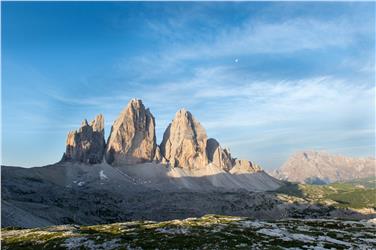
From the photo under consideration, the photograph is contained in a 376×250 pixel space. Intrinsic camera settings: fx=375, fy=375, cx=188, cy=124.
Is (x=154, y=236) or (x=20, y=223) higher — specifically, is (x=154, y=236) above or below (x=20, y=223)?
above

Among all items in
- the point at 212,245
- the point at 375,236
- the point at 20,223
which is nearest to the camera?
the point at 212,245

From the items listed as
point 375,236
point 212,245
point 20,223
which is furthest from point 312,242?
point 20,223

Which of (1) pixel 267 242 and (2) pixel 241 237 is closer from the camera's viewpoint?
(1) pixel 267 242

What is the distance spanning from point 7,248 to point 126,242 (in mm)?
18805

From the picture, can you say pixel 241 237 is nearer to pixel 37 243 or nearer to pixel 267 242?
pixel 267 242

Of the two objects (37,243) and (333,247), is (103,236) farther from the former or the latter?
(333,247)

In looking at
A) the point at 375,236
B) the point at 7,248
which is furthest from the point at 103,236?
the point at 375,236

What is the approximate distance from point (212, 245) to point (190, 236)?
9337mm

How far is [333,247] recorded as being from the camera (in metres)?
58.8

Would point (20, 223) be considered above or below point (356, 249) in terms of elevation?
below

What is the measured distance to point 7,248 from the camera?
5931cm

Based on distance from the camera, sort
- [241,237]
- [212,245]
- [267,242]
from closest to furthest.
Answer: [212,245]
[267,242]
[241,237]

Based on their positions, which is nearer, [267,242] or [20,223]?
[267,242]

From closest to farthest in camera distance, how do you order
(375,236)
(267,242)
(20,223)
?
(267,242) < (375,236) < (20,223)
